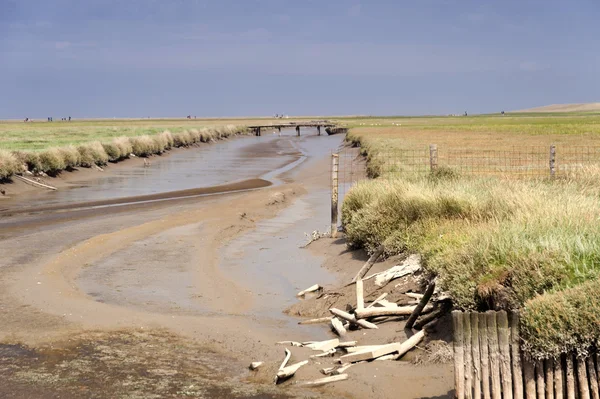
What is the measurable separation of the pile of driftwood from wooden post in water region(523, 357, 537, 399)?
1989mm

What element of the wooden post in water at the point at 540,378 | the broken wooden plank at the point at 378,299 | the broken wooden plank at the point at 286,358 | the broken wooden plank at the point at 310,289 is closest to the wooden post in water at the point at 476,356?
the wooden post in water at the point at 540,378

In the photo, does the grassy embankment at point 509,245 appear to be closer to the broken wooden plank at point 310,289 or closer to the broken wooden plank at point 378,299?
the broken wooden plank at point 378,299

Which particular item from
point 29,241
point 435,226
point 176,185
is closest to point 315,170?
point 176,185

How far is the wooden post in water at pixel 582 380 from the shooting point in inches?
287

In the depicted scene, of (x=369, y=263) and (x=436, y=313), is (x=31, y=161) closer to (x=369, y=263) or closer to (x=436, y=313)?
(x=369, y=263)

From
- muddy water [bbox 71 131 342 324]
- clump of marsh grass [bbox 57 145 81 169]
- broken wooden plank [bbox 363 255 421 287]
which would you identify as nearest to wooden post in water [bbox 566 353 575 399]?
broken wooden plank [bbox 363 255 421 287]

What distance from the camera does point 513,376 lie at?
7492 mm

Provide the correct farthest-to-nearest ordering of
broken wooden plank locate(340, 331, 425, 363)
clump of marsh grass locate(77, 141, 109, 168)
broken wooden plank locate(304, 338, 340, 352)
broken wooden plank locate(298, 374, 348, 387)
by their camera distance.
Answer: clump of marsh grass locate(77, 141, 109, 168) → broken wooden plank locate(304, 338, 340, 352) → broken wooden plank locate(340, 331, 425, 363) → broken wooden plank locate(298, 374, 348, 387)

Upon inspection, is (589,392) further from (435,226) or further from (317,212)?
(317,212)

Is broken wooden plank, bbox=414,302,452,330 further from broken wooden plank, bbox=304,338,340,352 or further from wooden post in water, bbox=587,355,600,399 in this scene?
wooden post in water, bbox=587,355,600,399

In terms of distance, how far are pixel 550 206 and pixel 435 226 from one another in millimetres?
1877

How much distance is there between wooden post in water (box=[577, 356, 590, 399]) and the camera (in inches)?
287

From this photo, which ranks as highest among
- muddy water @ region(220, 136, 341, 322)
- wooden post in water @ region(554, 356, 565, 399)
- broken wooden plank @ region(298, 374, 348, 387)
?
wooden post in water @ region(554, 356, 565, 399)

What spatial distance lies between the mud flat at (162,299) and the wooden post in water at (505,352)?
997 millimetres
